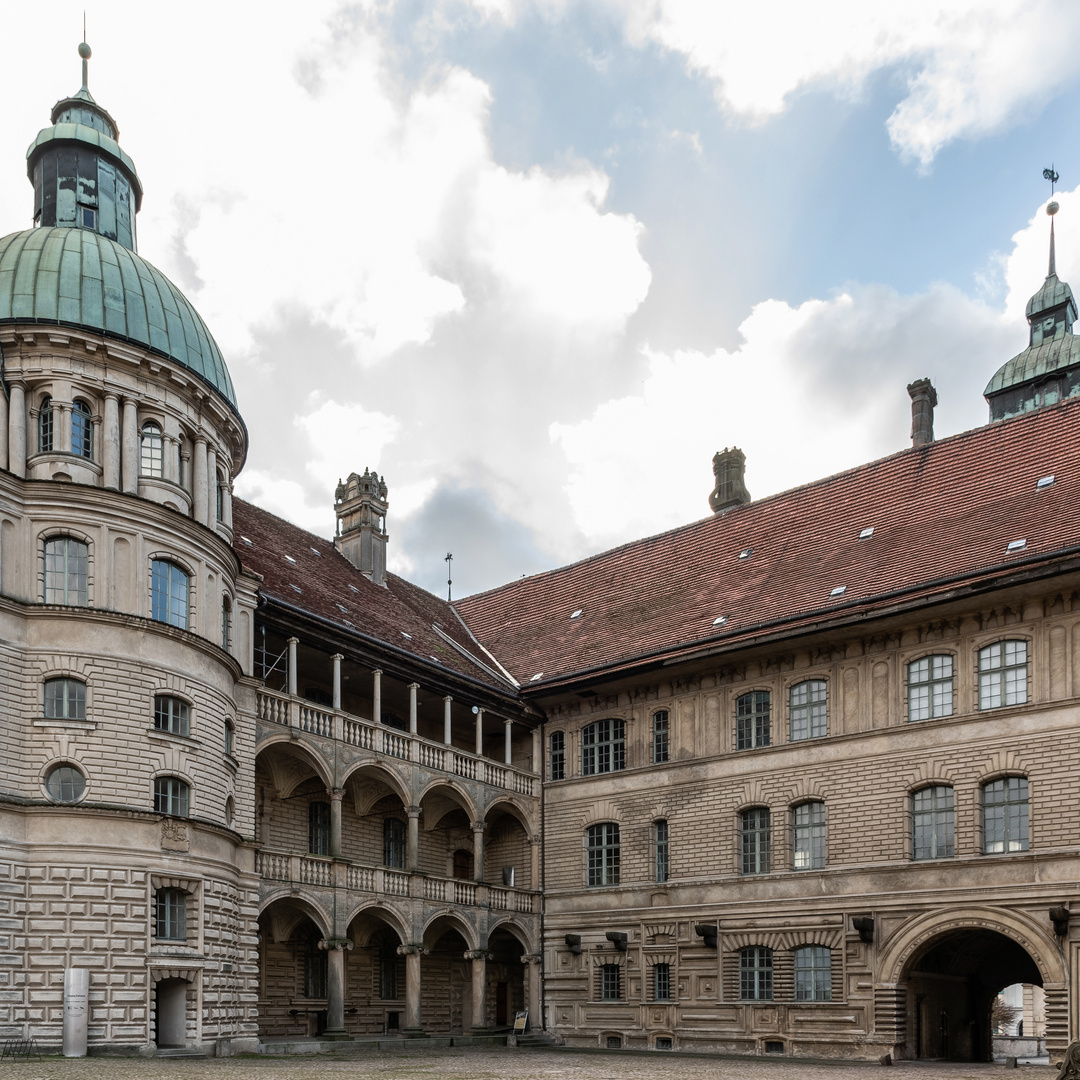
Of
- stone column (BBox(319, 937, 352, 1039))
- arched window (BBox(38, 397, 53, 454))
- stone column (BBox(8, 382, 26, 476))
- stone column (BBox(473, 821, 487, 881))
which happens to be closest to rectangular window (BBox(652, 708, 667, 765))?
stone column (BBox(473, 821, 487, 881))

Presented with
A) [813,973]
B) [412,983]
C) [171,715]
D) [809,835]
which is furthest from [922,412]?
[171,715]

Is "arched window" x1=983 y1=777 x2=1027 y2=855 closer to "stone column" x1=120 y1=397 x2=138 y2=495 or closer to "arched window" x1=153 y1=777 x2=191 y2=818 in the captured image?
"arched window" x1=153 y1=777 x2=191 y2=818

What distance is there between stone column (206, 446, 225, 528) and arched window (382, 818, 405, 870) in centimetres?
1077

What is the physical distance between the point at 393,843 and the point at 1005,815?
50.5ft

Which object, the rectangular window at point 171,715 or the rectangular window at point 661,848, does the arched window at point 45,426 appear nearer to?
the rectangular window at point 171,715

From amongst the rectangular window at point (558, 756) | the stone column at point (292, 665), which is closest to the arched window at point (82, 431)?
the stone column at point (292, 665)

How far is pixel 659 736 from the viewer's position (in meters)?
32.7

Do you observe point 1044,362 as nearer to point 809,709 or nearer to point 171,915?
point 809,709

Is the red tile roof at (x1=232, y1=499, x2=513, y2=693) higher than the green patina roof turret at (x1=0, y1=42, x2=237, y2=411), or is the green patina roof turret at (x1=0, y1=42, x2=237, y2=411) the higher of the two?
the green patina roof turret at (x1=0, y1=42, x2=237, y2=411)

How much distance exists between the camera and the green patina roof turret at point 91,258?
80.8ft

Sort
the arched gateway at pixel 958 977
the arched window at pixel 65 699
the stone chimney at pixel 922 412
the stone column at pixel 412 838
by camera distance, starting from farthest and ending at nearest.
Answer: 1. the stone chimney at pixel 922 412
2. the stone column at pixel 412 838
3. the arched gateway at pixel 958 977
4. the arched window at pixel 65 699

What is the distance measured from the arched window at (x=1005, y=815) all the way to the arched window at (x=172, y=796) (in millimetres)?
16095

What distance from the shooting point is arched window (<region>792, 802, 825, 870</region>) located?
2911cm

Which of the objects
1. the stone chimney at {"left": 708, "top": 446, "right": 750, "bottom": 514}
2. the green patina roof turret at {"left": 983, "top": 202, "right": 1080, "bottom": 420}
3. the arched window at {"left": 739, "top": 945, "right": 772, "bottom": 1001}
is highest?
the green patina roof turret at {"left": 983, "top": 202, "right": 1080, "bottom": 420}
